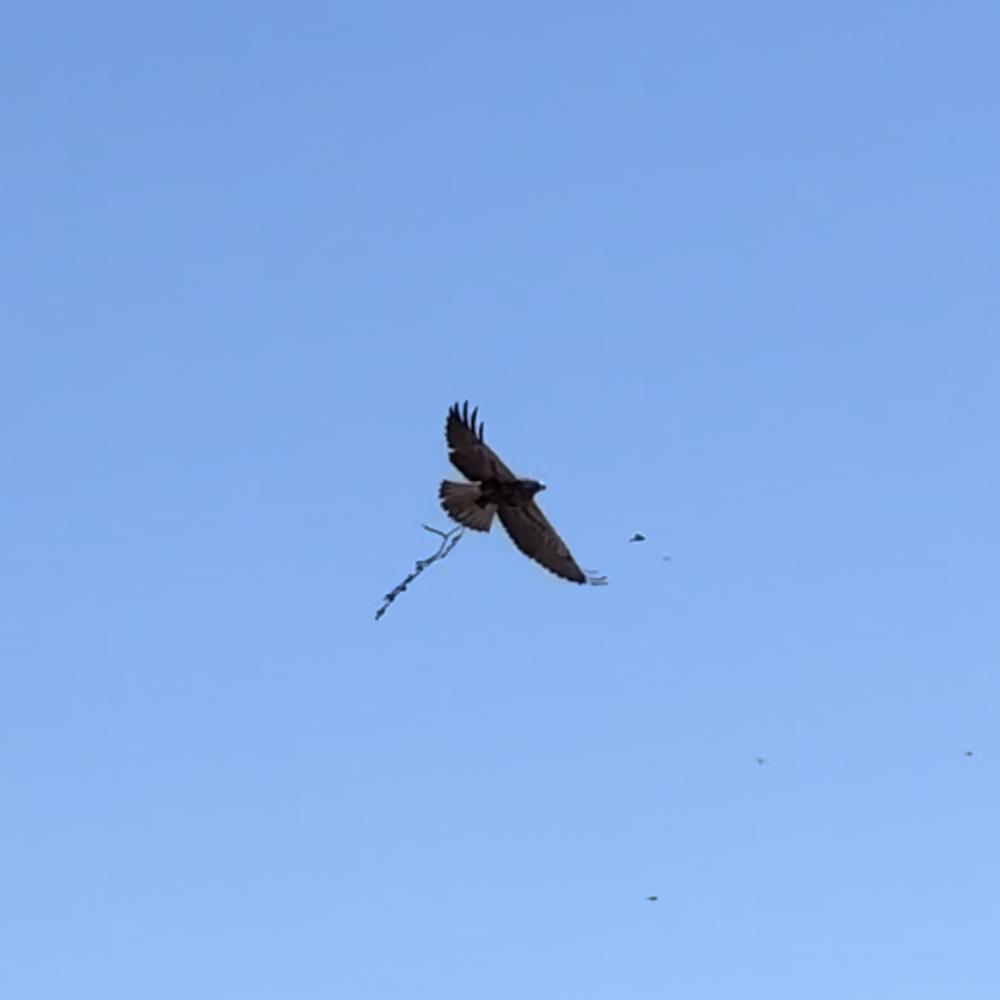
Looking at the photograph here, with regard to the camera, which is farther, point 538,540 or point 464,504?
point 538,540

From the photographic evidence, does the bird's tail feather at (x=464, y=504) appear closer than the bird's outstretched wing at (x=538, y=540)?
Yes

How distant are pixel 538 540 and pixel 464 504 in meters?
1.99

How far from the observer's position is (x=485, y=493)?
102 feet

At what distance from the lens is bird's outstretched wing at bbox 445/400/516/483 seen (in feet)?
99.5

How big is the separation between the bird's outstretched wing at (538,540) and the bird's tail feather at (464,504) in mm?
459

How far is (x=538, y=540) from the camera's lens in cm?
3238

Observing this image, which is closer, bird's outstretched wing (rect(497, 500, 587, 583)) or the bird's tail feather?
the bird's tail feather

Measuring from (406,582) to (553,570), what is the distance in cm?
681

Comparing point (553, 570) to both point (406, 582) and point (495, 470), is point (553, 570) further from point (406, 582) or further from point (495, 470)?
point (406, 582)

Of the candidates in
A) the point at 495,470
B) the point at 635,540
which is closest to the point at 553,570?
the point at 495,470

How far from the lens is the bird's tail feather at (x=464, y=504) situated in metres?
30.8

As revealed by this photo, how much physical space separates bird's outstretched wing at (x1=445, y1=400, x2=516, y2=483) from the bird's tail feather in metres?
0.25

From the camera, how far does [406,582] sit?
26234 millimetres

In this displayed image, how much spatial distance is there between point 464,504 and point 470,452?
1.00m
